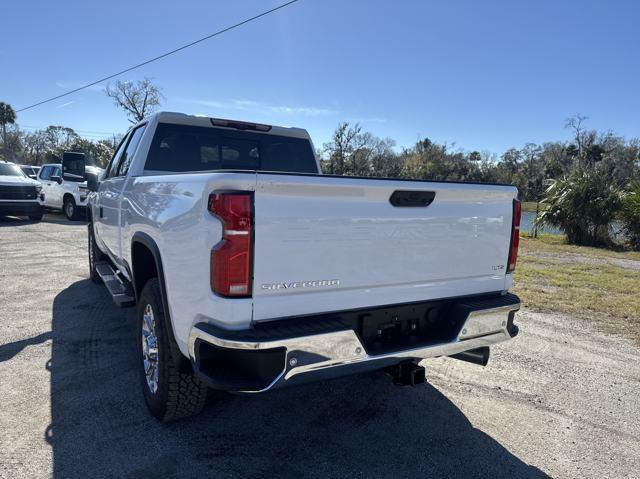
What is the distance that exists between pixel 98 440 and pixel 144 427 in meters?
0.27

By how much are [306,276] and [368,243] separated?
1.39ft

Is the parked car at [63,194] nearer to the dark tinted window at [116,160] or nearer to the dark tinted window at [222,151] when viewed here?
the dark tinted window at [116,160]

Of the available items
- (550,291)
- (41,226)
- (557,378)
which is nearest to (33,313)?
(557,378)

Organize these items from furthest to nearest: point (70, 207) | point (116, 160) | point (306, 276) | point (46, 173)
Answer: point (46, 173) < point (70, 207) < point (116, 160) < point (306, 276)

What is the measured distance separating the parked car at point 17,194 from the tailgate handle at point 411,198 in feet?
49.7

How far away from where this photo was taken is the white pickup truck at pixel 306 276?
216cm

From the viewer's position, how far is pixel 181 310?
8.07ft

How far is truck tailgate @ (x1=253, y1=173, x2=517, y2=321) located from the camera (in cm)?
221

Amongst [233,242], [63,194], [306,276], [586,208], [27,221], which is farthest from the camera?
[63,194]

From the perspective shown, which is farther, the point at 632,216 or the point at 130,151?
the point at 632,216

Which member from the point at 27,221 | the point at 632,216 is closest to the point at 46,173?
the point at 27,221

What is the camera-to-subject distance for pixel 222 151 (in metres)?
4.36

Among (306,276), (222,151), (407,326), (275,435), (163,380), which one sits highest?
(222,151)

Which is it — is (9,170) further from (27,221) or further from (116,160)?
(116,160)
